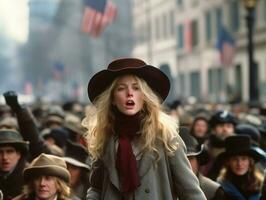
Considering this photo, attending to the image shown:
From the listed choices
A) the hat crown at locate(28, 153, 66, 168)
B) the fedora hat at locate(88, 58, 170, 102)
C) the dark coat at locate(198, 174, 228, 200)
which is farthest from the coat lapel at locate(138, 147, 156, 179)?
the dark coat at locate(198, 174, 228, 200)

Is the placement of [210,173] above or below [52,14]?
below

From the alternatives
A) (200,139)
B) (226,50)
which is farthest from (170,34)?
(200,139)

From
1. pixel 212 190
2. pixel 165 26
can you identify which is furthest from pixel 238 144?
pixel 165 26

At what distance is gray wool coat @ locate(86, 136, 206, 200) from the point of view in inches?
199

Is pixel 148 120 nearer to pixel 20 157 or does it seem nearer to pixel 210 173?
pixel 20 157

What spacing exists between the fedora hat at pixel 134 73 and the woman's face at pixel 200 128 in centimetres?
704

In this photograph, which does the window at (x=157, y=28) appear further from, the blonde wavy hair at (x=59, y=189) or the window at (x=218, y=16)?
the blonde wavy hair at (x=59, y=189)

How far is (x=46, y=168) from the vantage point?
6770mm

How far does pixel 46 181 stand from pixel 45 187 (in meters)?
0.08

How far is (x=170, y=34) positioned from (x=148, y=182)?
207ft

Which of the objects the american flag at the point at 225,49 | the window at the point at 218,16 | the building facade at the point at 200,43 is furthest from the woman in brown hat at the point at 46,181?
the window at the point at 218,16

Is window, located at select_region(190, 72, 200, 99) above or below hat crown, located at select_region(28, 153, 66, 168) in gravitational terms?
below

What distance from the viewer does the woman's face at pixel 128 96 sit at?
511 cm

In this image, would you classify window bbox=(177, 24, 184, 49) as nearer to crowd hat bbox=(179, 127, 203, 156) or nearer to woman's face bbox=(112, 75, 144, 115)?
crowd hat bbox=(179, 127, 203, 156)
